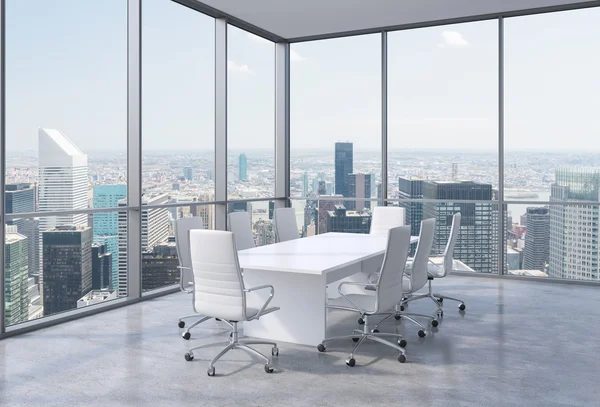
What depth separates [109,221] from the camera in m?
6.63

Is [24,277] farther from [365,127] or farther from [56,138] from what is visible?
[365,127]

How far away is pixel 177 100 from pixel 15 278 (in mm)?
Answer: 3182

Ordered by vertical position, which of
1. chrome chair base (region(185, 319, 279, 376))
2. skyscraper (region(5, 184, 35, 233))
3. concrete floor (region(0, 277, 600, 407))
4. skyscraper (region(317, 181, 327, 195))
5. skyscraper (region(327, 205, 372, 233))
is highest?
skyscraper (region(317, 181, 327, 195))

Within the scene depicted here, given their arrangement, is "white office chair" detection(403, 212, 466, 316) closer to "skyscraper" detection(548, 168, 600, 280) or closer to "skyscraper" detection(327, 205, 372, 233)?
"skyscraper" detection(548, 168, 600, 280)

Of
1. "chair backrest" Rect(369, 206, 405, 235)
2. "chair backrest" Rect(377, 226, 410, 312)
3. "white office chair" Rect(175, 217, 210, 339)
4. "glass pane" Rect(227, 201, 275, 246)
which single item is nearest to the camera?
"chair backrest" Rect(377, 226, 410, 312)

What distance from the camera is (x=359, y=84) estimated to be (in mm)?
9398

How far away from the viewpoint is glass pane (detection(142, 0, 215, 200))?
23.7ft

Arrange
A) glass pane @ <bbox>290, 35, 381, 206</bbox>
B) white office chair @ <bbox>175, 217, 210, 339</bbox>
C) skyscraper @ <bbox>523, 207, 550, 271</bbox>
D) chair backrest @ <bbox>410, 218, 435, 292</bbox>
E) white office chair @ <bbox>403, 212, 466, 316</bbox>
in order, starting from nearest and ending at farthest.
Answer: chair backrest @ <bbox>410, 218, 435, 292</bbox>
white office chair @ <bbox>175, 217, 210, 339</bbox>
white office chair @ <bbox>403, 212, 466, 316</bbox>
skyscraper @ <bbox>523, 207, 550, 271</bbox>
glass pane @ <bbox>290, 35, 381, 206</bbox>

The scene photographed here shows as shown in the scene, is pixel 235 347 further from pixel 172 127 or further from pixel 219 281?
pixel 172 127

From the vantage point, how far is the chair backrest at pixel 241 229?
6.27m

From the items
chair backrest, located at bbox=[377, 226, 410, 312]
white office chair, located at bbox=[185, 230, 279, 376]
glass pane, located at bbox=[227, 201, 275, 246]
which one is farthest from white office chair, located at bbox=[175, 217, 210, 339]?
glass pane, located at bbox=[227, 201, 275, 246]

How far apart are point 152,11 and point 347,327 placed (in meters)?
4.47

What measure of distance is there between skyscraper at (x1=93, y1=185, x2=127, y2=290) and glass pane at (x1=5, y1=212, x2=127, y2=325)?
11 millimetres

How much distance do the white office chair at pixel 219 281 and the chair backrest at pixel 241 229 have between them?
1.85 metres
